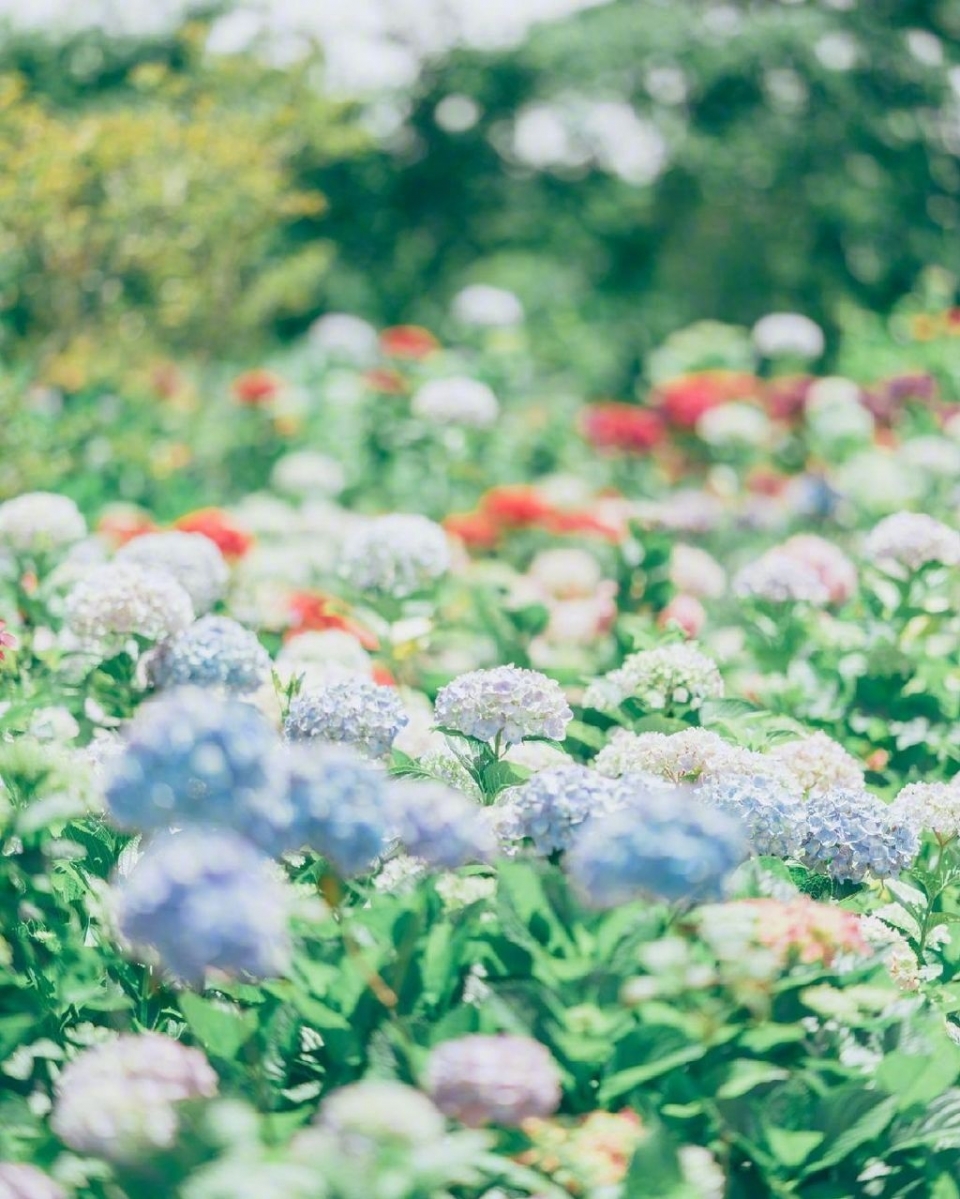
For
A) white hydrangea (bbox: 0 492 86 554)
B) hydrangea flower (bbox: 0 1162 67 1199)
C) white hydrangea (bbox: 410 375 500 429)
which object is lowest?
white hydrangea (bbox: 410 375 500 429)

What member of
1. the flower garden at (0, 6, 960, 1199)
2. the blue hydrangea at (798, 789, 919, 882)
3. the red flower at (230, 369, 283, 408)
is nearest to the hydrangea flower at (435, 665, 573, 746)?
the flower garden at (0, 6, 960, 1199)

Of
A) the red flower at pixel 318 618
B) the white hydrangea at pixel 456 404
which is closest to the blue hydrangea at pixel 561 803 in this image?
the red flower at pixel 318 618

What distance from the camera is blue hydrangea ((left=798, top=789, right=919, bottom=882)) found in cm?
208

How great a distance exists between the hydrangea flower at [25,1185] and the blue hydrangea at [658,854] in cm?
58

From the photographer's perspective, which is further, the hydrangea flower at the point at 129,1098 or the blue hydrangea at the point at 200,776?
the blue hydrangea at the point at 200,776

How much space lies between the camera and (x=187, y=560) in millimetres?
2912

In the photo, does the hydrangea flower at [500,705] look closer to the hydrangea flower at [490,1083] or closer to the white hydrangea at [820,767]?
the white hydrangea at [820,767]

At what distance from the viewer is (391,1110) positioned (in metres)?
1.36

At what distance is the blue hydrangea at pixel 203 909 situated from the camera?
4.58 feet

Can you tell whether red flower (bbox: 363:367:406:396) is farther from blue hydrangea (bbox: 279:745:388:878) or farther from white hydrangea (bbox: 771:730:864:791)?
blue hydrangea (bbox: 279:745:388:878)

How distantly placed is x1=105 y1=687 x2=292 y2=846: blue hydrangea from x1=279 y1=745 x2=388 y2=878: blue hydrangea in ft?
0.06

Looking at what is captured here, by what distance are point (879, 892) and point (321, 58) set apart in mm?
5697

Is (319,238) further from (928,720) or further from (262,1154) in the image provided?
(262,1154)

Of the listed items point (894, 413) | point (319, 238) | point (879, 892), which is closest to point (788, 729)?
point (879, 892)
